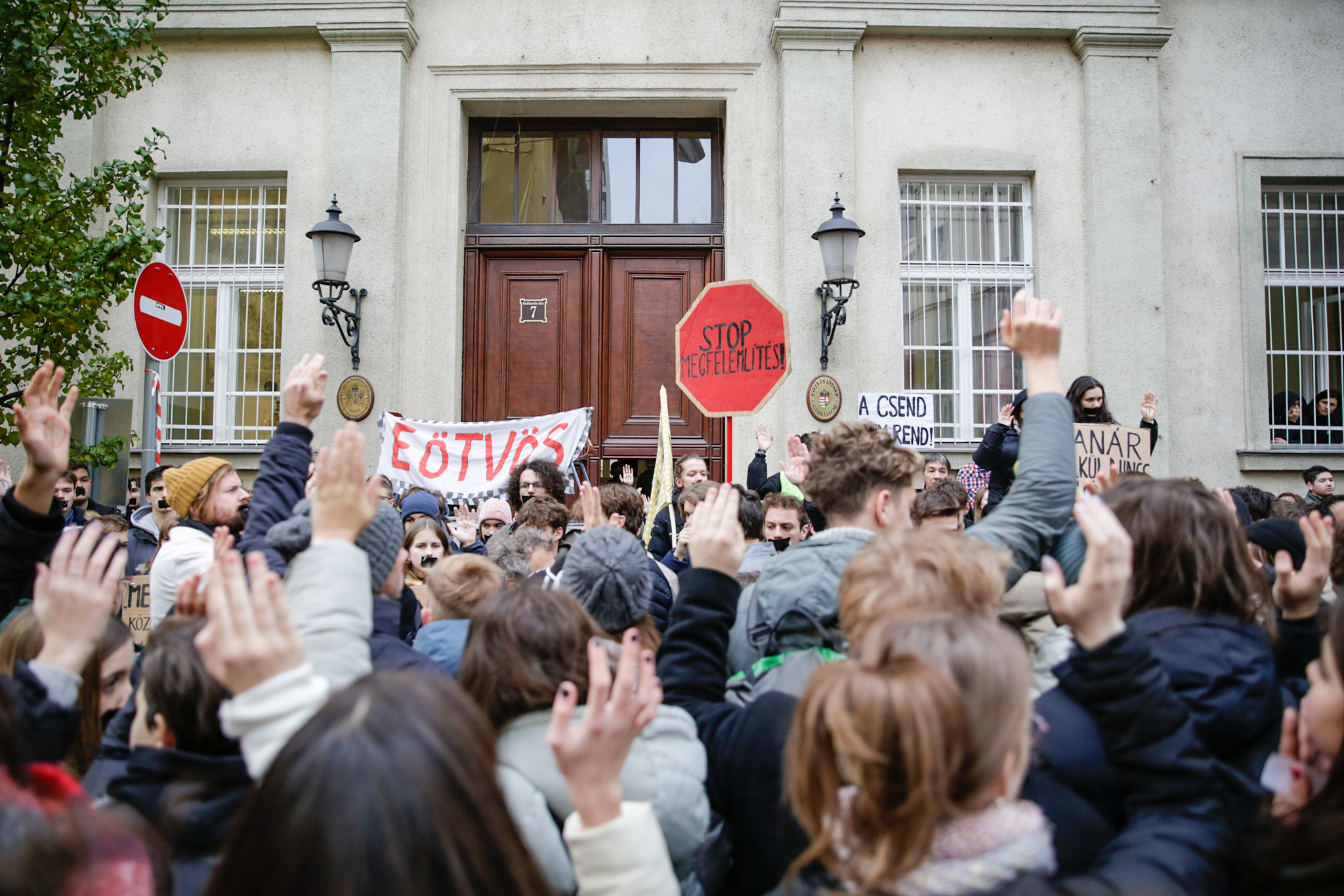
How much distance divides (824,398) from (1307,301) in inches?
213

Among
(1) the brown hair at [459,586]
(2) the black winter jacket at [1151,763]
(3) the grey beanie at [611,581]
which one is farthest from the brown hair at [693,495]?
(2) the black winter jacket at [1151,763]

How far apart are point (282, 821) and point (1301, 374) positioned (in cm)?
1159

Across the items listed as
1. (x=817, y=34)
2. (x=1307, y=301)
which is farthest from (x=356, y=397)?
(x=1307, y=301)

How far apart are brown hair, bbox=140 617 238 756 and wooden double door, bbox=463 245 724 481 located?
321 inches

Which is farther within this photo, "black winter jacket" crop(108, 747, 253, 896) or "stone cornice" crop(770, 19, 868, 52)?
"stone cornice" crop(770, 19, 868, 52)

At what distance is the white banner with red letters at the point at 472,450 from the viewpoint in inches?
323

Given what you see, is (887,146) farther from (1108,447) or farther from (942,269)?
(1108,447)

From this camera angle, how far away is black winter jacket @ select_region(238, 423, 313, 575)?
270 centimetres

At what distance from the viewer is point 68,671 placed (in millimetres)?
1951

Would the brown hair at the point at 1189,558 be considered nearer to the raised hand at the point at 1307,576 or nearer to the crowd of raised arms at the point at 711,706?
the crowd of raised arms at the point at 711,706

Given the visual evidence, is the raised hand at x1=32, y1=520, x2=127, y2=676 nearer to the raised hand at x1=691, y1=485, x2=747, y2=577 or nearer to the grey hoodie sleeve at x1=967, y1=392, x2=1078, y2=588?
the raised hand at x1=691, y1=485, x2=747, y2=577

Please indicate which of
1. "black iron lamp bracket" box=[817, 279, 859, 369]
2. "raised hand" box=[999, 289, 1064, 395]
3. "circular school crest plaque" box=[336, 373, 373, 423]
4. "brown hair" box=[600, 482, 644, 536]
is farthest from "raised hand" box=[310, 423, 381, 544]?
"circular school crest plaque" box=[336, 373, 373, 423]

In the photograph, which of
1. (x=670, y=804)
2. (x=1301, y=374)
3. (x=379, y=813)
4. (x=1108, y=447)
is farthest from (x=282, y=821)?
(x=1301, y=374)

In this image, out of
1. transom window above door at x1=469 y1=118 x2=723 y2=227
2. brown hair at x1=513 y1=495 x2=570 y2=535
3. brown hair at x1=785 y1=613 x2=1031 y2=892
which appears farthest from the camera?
transom window above door at x1=469 y1=118 x2=723 y2=227
